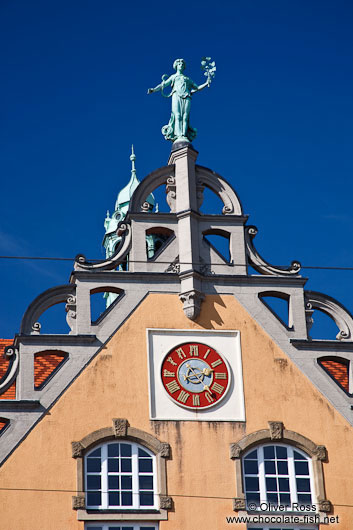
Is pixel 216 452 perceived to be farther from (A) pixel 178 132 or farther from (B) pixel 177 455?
(A) pixel 178 132

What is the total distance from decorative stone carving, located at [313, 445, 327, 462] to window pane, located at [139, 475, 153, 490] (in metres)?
3.17

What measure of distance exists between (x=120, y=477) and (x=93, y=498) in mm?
639

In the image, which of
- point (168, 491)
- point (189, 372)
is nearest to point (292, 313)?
point (189, 372)

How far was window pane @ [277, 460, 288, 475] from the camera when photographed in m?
26.6

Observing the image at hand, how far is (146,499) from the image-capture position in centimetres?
2592

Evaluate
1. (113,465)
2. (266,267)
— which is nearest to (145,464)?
(113,465)

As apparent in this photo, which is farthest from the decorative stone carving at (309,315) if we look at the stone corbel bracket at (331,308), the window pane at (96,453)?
the window pane at (96,453)

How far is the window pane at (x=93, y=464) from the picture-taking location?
85.4ft

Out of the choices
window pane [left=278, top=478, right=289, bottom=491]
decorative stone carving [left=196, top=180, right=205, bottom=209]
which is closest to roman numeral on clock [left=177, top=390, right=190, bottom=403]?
window pane [left=278, top=478, right=289, bottom=491]

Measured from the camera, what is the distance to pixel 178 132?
2959 centimetres

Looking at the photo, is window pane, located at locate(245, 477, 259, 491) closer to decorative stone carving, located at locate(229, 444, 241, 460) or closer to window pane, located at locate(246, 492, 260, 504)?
window pane, located at locate(246, 492, 260, 504)

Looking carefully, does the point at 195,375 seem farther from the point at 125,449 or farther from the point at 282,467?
the point at 282,467

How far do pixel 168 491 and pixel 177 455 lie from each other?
708mm

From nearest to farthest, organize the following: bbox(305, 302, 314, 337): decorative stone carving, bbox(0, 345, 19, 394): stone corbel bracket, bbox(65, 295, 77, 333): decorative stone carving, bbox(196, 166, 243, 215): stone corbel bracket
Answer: bbox(0, 345, 19, 394): stone corbel bracket
bbox(65, 295, 77, 333): decorative stone carving
bbox(305, 302, 314, 337): decorative stone carving
bbox(196, 166, 243, 215): stone corbel bracket
